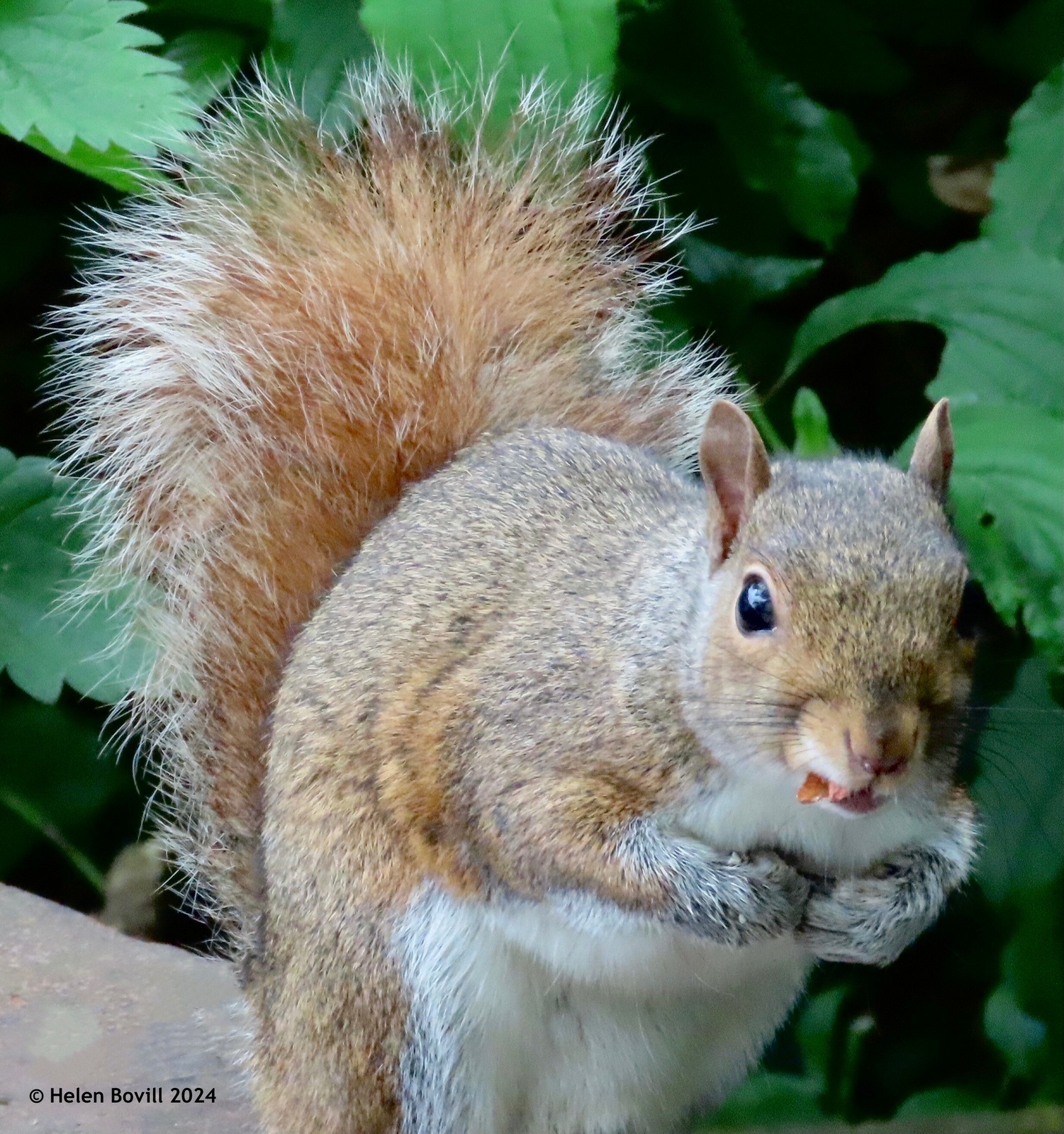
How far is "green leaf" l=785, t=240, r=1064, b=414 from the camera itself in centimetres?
152

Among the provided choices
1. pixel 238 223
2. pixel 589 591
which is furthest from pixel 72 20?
pixel 589 591

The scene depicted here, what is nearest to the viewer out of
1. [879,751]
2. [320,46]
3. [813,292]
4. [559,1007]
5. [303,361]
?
[879,751]

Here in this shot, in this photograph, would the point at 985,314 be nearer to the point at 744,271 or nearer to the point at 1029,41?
the point at 744,271

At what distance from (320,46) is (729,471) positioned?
82cm

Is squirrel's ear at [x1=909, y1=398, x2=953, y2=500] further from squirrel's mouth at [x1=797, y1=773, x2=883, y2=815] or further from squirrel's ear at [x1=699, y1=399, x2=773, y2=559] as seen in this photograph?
squirrel's mouth at [x1=797, y1=773, x2=883, y2=815]

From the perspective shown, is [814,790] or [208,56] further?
[208,56]

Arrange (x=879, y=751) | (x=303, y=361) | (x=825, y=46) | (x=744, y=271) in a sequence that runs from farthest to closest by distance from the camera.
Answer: (x=825, y=46) → (x=744, y=271) → (x=303, y=361) → (x=879, y=751)

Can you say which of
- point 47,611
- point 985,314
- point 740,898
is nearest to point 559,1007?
point 740,898

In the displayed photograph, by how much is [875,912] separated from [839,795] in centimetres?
18

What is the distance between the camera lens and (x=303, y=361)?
135cm

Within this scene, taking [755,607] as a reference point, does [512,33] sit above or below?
above

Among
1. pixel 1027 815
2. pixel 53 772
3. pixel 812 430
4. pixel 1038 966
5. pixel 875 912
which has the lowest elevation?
pixel 53 772

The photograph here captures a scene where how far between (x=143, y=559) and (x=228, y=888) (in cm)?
29

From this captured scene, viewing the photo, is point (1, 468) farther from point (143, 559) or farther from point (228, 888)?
point (228, 888)
